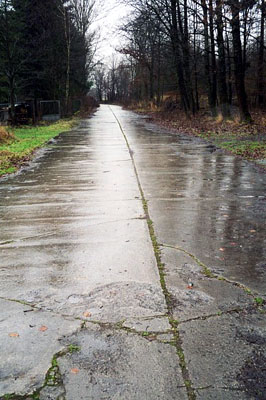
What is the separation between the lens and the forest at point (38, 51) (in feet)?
76.5

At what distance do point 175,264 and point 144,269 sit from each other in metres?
0.33

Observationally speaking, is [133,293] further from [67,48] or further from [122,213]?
[67,48]

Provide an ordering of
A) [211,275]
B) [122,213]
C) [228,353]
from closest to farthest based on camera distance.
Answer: [228,353] < [211,275] < [122,213]

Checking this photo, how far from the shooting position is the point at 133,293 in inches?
134

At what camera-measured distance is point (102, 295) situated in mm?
3389

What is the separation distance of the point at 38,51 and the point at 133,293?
2620cm

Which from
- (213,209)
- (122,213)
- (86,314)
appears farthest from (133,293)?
(213,209)

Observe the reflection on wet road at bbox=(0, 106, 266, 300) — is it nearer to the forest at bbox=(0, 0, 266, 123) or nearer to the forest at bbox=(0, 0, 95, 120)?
the forest at bbox=(0, 0, 266, 123)

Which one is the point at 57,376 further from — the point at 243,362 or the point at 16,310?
the point at 243,362

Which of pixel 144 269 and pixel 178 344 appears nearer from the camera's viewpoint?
pixel 178 344

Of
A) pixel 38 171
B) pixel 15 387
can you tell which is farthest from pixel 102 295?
pixel 38 171

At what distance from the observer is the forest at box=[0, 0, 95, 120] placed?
23.3 metres

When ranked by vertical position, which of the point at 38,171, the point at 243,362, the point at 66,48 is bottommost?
the point at 243,362

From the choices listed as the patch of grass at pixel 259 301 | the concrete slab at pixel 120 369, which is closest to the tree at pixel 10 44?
the patch of grass at pixel 259 301
